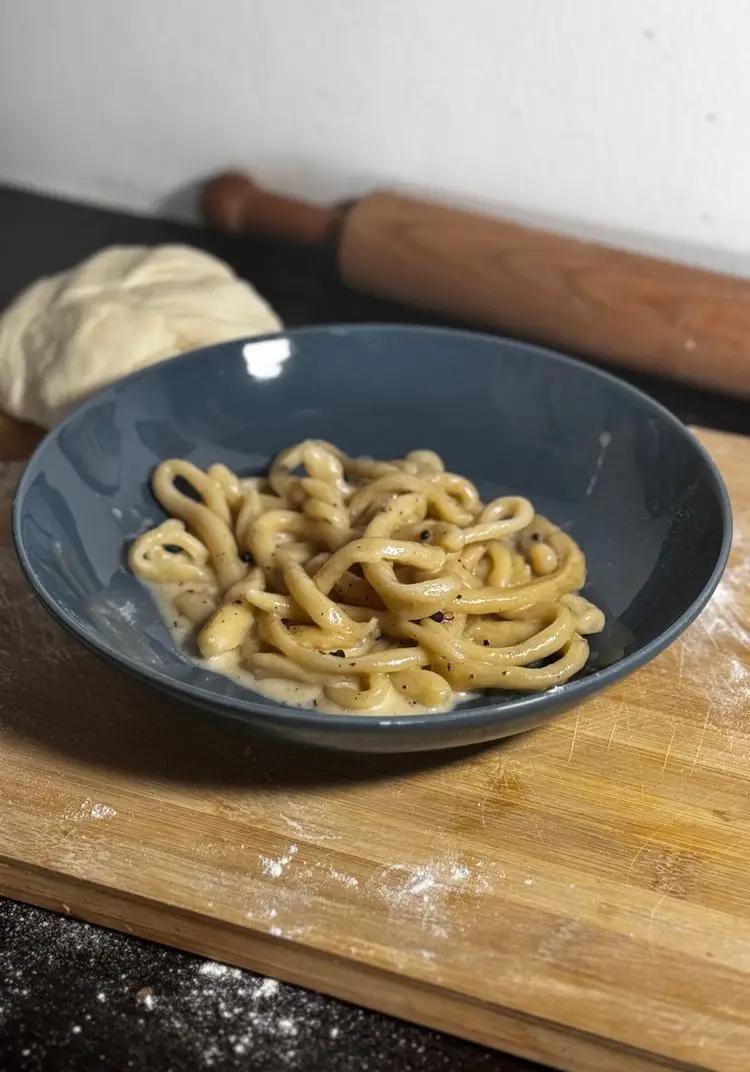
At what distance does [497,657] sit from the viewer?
123 cm

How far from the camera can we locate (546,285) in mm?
2084

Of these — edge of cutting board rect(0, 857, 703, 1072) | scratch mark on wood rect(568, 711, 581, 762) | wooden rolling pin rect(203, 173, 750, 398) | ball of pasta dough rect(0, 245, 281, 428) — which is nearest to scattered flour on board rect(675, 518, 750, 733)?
scratch mark on wood rect(568, 711, 581, 762)

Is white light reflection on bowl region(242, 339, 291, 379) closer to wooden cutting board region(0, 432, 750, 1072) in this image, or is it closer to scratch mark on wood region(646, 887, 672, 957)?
wooden cutting board region(0, 432, 750, 1072)

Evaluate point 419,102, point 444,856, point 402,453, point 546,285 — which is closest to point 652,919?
point 444,856

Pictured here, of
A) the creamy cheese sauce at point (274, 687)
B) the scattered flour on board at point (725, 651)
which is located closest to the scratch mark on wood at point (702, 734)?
the scattered flour on board at point (725, 651)

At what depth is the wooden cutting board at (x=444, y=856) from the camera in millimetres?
993

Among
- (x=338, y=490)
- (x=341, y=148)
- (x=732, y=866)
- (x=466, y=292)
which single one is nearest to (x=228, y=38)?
(x=341, y=148)

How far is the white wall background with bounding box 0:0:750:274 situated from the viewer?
2.03m

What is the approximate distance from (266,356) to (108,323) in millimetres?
267

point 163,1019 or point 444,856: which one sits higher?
point 444,856

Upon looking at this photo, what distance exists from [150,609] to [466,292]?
3.51ft

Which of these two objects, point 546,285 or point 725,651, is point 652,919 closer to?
point 725,651

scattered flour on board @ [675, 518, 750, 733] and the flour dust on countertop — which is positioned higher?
scattered flour on board @ [675, 518, 750, 733]

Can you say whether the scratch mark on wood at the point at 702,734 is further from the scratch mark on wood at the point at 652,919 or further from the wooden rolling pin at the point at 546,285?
the wooden rolling pin at the point at 546,285
